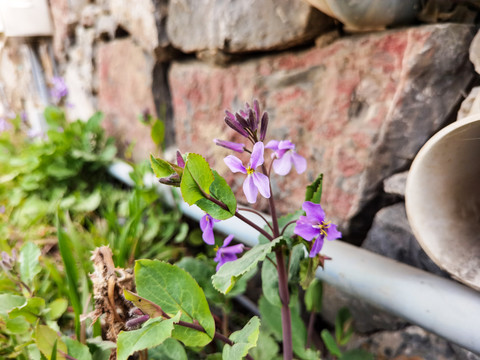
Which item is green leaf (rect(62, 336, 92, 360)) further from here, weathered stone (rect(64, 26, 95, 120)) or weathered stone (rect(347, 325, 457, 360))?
weathered stone (rect(64, 26, 95, 120))

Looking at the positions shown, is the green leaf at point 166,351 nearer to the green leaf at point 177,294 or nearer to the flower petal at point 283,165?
the green leaf at point 177,294

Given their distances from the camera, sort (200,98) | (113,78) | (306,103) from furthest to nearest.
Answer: (113,78), (200,98), (306,103)

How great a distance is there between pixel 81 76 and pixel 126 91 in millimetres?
715

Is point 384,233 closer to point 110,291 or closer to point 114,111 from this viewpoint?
point 110,291

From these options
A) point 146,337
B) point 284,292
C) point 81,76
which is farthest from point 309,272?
point 81,76

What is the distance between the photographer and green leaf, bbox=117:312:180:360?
0.49m

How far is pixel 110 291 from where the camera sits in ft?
2.15

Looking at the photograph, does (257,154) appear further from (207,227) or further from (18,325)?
(18,325)

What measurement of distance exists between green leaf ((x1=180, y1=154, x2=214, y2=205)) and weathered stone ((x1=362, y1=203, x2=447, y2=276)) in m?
0.48

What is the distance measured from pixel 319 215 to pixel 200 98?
2.79 ft

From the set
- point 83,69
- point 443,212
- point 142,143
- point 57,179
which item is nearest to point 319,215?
point 443,212

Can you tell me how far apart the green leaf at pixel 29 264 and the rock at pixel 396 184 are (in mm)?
810

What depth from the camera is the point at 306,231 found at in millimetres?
572

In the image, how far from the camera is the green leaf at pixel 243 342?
20.7 inches
